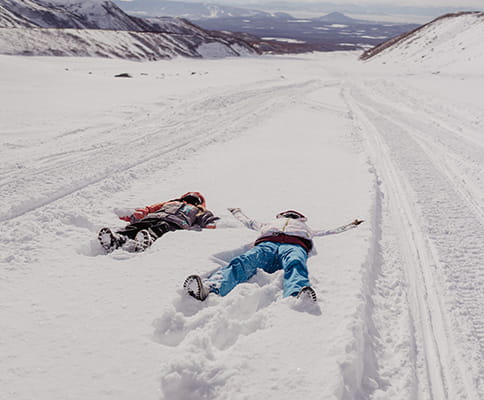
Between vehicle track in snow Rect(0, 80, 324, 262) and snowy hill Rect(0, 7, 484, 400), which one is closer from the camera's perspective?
snowy hill Rect(0, 7, 484, 400)

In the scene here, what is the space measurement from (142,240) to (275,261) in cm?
163

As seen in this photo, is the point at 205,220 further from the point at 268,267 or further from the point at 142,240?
the point at 268,267

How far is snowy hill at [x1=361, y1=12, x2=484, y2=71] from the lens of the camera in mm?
46431

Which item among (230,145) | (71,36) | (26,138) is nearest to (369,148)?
(230,145)

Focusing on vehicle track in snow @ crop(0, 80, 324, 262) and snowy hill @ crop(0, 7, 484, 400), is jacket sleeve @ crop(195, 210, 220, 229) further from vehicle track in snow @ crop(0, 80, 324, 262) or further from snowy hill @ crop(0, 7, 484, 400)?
vehicle track in snow @ crop(0, 80, 324, 262)

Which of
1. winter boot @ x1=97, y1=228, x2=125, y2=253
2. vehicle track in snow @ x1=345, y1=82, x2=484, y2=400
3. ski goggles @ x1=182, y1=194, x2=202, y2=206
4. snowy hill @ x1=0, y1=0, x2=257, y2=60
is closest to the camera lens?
vehicle track in snow @ x1=345, y1=82, x2=484, y2=400

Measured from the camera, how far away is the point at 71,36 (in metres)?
53.1

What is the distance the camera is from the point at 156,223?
5.24m

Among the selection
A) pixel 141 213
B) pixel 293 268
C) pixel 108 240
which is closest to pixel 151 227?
pixel 141 213

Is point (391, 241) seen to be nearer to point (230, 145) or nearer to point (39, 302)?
point (39, 302)

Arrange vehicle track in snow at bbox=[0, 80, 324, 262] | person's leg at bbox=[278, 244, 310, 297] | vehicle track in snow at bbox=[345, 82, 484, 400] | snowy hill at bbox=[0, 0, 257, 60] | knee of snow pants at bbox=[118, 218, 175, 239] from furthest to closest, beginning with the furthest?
snowy hill at bbox=[0, 0, 257, 60]
vehicle track in snow at bbox=[0, 80, 324, 262]
knee of snow pants at bbox=[118, 218, 175, 239]
person's leg at bbox=[278, 244, 310, 297]
vehicle track in snow at bbox=[345, 82, 484, 400]

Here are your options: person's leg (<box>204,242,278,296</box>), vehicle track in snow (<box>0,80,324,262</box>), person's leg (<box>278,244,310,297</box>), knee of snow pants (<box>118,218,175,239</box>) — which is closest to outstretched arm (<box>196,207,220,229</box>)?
knee of snow pants (<box>118,218,175,239</box>)

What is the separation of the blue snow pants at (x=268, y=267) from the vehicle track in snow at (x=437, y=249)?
0.88 metres

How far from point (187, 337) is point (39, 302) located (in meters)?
1.49
